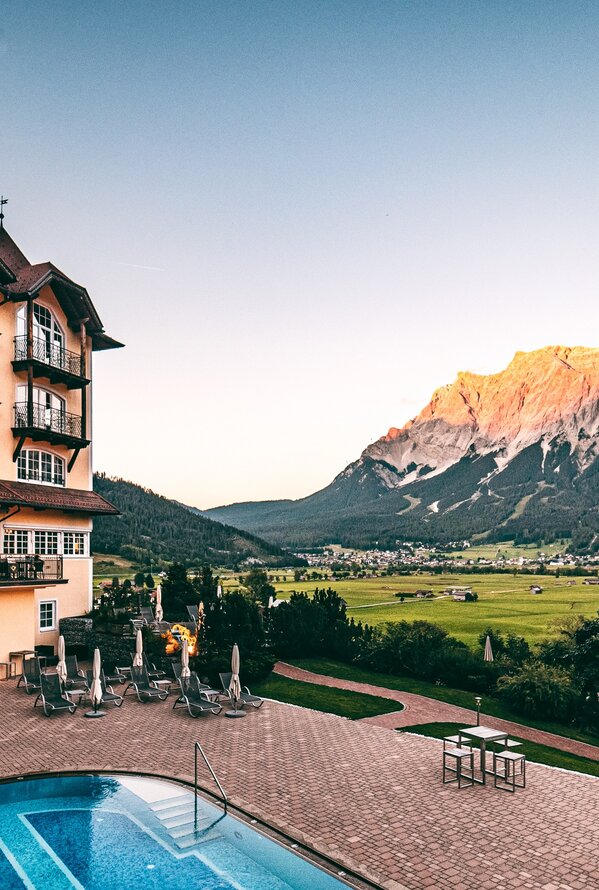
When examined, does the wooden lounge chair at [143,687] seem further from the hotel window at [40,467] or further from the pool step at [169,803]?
the hotel window at [40,467]

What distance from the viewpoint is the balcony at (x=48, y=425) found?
25719 millimetres

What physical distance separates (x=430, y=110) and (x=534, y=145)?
5349mm

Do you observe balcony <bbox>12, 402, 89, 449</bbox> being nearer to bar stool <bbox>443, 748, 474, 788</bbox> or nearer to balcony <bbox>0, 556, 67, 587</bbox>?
balcony <bbox>0, 556, 67, 587</bbox>

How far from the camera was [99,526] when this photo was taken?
73.7m

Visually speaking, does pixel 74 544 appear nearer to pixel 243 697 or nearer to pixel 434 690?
pixel 243 697

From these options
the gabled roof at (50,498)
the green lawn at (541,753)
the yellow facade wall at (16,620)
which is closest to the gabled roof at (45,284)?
the gabled roof at (50,498)

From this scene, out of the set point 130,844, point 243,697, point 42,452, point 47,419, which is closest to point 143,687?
point 243,697

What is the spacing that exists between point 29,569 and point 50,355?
9.12 meters

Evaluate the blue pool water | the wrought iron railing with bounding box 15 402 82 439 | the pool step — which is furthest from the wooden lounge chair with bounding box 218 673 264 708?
the wrought iron railing with bounding box 15 402 82 439

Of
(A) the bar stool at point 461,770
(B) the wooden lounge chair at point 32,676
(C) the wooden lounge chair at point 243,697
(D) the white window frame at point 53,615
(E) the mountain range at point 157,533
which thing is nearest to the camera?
(A) the bar stool at point 461,770

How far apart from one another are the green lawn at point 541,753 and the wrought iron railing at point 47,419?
1791 cm

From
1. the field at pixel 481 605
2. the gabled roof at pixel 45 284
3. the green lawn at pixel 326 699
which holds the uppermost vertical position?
the gabled roof at pixel 45 284

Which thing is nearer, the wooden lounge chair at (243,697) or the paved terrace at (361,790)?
the paved terrace at (361,790)

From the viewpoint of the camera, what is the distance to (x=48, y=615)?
88.3 ft
